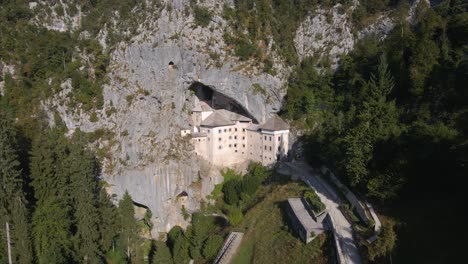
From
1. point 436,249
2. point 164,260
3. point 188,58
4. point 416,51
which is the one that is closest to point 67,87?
point 188,58

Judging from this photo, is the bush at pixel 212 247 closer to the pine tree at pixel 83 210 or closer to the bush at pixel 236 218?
the bush at pixel 236 218

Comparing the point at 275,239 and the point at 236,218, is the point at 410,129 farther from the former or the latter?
the point at 236,218

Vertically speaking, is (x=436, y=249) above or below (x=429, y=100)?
below

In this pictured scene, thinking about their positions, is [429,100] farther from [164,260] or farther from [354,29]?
[164,260]

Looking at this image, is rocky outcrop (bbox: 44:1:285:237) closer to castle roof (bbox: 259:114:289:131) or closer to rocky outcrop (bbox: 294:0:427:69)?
castle roof (bbox: 259:114:289:131)

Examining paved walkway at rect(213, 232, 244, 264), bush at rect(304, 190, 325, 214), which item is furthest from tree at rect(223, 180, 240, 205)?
bush at rect(304, 190, 325, 214)
